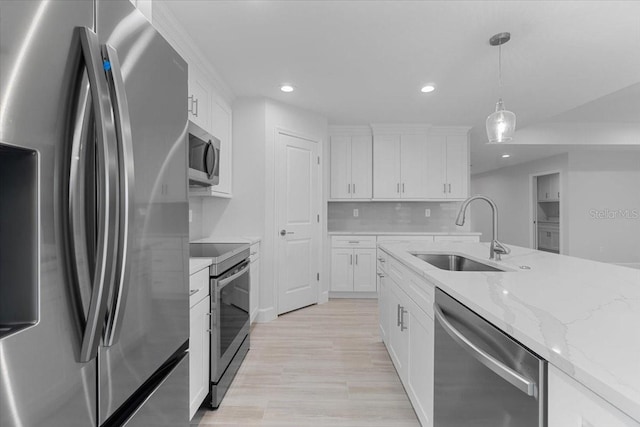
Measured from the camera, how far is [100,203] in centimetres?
59

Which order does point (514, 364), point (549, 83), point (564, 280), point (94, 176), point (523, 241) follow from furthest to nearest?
1. point (523, 241)
2. point (549, 83)
3. point (564, 280)
4. point (514, 364)
5. point (94, 176)

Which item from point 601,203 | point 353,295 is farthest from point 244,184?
point 601,203

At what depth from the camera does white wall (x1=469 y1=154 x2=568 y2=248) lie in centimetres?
710

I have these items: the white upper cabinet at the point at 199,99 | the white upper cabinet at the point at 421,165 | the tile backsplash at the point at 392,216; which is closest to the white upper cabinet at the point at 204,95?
the white upper cabinet at the point at 199,99

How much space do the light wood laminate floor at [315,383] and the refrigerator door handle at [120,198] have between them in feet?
5.00

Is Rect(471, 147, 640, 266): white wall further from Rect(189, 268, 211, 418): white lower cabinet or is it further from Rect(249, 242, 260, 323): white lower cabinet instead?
Rect(189, 268, 211, 418): white lower cabinet

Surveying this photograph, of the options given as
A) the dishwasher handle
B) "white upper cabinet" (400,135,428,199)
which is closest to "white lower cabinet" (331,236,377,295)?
"white upper cabinet" (400,135,428,199)

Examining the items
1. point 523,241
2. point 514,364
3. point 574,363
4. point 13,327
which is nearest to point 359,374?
point 514,364

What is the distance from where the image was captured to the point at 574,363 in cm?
61

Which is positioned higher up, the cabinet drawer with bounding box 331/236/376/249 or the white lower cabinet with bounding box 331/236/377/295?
the cabinet drawer with bounding box 331/236/376/249

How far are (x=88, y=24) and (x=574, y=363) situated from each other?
3.74 feet

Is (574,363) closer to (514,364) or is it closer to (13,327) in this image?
(514,364)

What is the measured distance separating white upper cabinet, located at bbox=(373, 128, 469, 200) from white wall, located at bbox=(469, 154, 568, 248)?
2835mm

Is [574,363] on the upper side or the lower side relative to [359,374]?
upper
